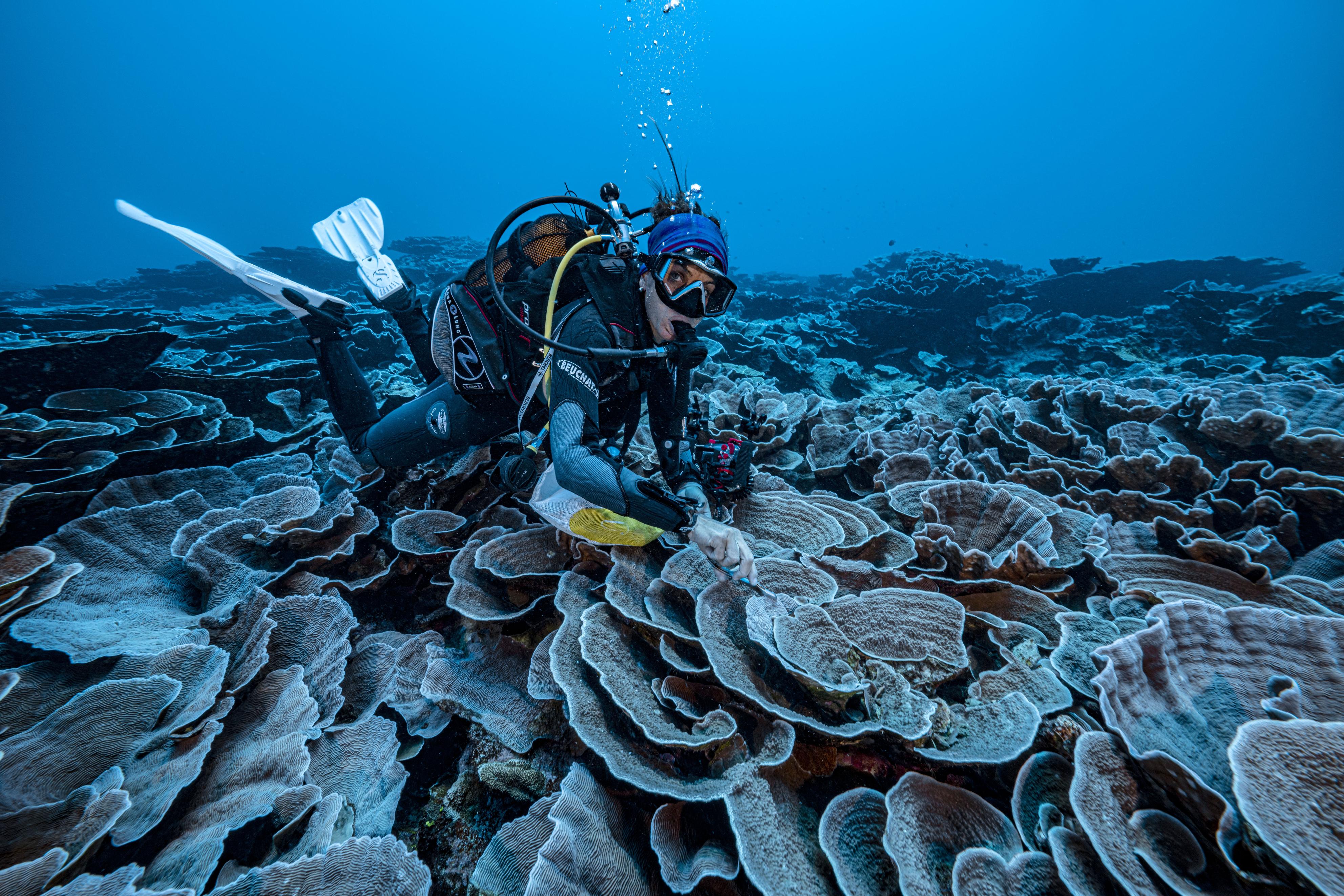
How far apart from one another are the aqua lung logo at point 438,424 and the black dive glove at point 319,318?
1195 millimetres

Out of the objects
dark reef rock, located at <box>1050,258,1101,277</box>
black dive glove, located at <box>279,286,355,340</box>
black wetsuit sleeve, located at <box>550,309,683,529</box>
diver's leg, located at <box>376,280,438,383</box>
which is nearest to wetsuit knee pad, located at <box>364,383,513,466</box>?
diver's leg, located at <box>376,280,438,383</box>

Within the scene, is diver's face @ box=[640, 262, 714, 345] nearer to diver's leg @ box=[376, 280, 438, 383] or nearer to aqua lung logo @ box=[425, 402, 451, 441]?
aqua lung logo @ box=[425, 402, 451, 441]

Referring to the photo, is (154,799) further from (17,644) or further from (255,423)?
(255,423)

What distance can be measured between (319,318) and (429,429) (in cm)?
156

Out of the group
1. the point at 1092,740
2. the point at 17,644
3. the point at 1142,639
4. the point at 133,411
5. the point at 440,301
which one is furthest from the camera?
the point at 133,411

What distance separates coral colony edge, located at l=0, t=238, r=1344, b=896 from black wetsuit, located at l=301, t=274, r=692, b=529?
302mm

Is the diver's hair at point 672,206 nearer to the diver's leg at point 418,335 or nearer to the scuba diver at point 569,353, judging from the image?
the scuba diver at point 569,353

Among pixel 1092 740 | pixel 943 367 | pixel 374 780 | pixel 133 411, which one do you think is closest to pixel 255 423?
pixel 133 411

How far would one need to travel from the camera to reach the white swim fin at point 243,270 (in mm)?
3510

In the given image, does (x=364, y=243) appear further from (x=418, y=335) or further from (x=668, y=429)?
(x=668, y=429)

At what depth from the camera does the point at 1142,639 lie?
1.69 meters

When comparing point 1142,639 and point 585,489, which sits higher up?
point 585,489

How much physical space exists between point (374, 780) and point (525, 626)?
82cm

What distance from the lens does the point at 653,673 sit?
1.99 meters
